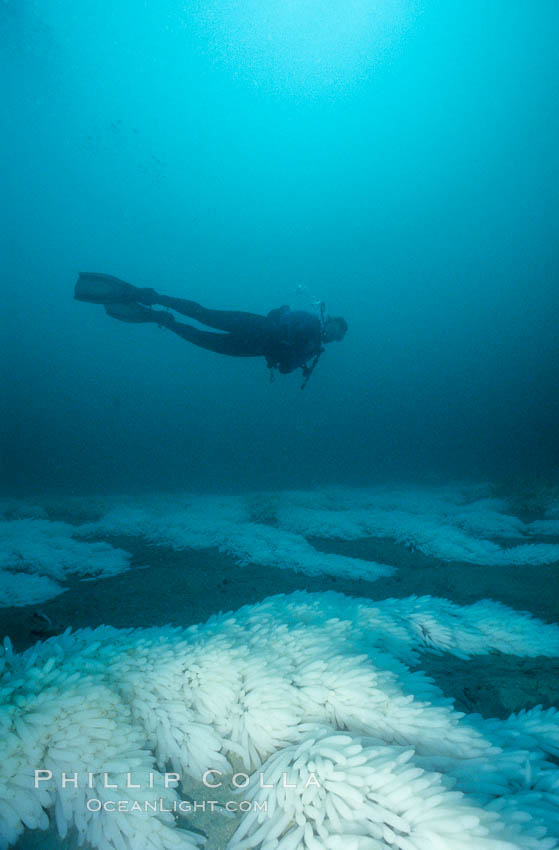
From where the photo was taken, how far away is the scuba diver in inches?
412

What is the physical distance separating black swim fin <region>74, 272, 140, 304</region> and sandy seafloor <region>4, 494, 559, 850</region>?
752 centimetres

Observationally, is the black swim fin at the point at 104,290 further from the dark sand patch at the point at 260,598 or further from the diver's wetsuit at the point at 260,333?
the dark sand patch at the point at 260,598

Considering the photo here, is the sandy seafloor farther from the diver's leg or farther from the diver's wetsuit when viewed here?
the diver's leg

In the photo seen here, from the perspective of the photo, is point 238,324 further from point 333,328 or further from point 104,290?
point 104,290

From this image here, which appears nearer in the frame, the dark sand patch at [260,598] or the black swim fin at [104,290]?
the dark sand patch at [260,598]

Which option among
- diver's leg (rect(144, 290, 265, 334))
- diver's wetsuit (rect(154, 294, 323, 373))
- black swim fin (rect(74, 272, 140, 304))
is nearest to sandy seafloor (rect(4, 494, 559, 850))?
diver's wetsuit (rect(154, 294, 323, 373))

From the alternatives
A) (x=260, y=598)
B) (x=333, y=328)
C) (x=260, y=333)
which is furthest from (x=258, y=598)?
(x=333, y=328)

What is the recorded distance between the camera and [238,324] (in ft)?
34.9

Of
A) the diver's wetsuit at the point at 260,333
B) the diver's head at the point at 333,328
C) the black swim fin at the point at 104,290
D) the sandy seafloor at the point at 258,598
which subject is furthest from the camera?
the diver's head at the point at 333,328

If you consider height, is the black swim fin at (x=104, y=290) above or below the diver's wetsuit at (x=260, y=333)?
above

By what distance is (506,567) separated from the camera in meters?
5.66

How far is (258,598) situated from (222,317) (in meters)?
8.14

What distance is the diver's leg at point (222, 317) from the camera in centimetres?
1062

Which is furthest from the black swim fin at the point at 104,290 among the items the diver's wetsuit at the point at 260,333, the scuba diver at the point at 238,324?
the diver's wetsuit at the point at 260,333
